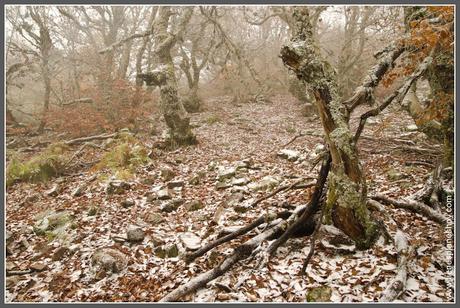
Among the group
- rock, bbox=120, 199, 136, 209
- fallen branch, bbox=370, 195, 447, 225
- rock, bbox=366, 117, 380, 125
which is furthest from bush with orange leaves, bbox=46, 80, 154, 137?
fallen branch, bbox=370, 195, 447, 225

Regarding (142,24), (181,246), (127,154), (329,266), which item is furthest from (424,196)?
(142,24)

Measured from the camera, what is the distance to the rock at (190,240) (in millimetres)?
5225

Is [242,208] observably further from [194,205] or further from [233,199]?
[194,205]

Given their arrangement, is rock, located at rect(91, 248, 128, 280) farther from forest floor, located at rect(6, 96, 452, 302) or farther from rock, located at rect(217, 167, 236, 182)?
rock, located at rect(217, 167, 236, 182)

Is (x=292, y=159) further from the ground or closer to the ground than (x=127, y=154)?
closer to the ground

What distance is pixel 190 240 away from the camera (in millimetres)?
5441

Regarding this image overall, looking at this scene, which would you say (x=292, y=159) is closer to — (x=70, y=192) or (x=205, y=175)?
(x=205, y=175)

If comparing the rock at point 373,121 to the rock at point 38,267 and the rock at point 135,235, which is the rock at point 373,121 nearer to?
the rock at point 135,235

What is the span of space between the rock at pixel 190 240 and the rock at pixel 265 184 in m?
2.02

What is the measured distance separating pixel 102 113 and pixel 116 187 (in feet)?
19.1

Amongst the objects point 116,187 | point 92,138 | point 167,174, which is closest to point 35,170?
point 116,187

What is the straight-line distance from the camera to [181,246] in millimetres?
5352

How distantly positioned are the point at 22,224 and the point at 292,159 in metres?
6.64

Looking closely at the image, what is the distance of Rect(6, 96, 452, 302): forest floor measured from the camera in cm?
405
